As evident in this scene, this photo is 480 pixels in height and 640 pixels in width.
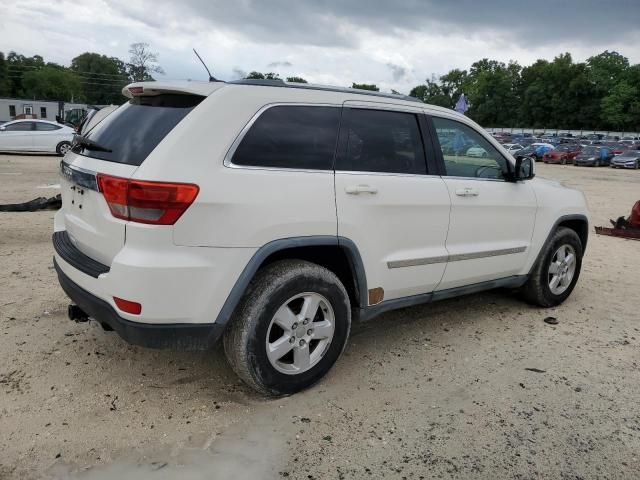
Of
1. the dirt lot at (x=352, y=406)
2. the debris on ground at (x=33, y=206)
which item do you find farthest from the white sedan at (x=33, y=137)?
the dirt lot at (x=352, y=406)

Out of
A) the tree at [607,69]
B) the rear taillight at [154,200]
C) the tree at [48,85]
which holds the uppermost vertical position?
the tree at [607,69]

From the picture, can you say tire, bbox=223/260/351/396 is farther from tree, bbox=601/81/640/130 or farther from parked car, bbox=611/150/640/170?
tree, bbox=601/81/640/130

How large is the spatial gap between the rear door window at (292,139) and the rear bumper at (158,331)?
926 millimetres

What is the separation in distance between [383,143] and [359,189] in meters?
0.48

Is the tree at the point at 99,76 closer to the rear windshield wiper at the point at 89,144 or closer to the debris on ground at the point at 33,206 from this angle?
the debris on ground at the point at 33,206

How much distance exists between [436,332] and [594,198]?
1367cm

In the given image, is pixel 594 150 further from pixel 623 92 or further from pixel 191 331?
pixel 623 92

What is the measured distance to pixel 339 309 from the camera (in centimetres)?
330

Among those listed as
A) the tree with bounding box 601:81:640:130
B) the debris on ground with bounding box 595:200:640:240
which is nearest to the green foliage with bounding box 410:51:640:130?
the tree with bounding box 601:81:640:130

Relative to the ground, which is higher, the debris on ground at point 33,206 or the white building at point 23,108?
the white building at point 23,108

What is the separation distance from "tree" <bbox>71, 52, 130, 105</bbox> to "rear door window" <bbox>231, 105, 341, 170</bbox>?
4552 inches

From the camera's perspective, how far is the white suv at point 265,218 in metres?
2.67

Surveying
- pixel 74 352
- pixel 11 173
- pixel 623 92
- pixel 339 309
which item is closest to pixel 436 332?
pixel 339 309

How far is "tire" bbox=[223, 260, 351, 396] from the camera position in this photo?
9.71 feet
